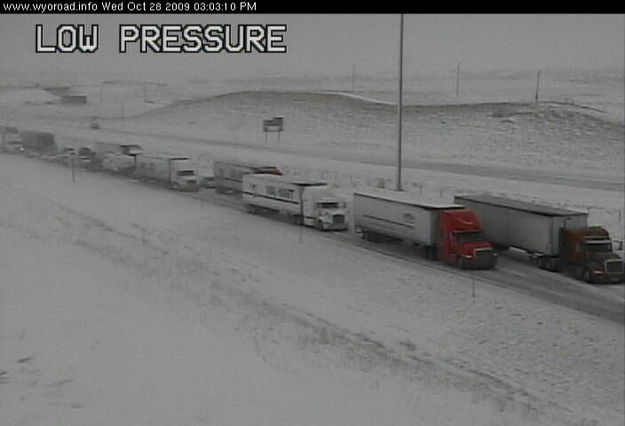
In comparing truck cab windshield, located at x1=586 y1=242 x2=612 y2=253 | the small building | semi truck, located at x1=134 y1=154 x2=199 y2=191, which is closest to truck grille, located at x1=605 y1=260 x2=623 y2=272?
truck cab windshield, located at x1=586 y1=242 x2=612 y2=253

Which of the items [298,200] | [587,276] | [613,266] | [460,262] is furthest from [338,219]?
[613,266]

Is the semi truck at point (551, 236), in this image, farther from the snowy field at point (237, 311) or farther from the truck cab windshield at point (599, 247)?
the snowy field at point (237, 311)

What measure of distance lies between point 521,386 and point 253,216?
3148 millimetres

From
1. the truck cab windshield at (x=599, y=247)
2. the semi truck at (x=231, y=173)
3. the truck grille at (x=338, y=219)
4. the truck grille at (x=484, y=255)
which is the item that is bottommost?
the truck grille at (x=484, y=255)

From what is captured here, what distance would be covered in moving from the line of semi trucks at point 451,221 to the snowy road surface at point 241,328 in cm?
74

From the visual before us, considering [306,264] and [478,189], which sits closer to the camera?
[306,264]

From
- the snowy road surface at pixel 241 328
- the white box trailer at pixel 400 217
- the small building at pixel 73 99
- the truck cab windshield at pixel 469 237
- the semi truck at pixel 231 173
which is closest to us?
the snowy road surface at pixel 241 328

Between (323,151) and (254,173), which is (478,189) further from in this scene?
(254,173)

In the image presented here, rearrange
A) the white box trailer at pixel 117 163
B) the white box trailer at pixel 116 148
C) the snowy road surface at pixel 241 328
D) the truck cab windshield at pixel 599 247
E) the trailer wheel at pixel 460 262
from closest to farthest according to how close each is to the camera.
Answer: the snowy road surface at pixel 241 328, the white box trailer at pixel 116 148, the white box trailer at pixel 117 163, the trailer wheel at pixel 460 262, the truck cab windshield at pixel 599 247

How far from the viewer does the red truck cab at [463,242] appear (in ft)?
27.5

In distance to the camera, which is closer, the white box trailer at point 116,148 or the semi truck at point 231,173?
→ the white box trailer at point 116,148

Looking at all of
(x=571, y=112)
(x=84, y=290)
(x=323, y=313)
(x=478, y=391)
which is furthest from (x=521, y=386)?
(x=571, y=112)

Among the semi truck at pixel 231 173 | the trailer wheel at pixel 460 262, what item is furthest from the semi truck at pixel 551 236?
the semi truck at pixel 231 173

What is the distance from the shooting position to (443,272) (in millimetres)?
8047
